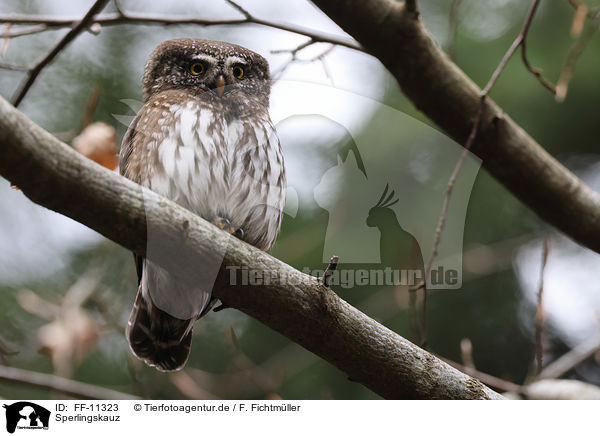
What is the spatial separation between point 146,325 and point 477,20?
1891mm

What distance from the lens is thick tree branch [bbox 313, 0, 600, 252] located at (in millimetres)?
1629

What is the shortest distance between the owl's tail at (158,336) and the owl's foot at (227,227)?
1.35 feet

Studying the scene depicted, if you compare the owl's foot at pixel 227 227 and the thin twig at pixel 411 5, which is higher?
the thin twig at pixel 411 5

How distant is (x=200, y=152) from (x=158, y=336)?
0.67m

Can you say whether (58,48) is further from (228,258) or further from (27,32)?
(228,258)

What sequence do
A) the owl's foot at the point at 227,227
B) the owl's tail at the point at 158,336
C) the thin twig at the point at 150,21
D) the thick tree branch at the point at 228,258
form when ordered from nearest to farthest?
the thick tree branch at the point at 228,258, the thin twig at the point at 150,21, the owl's foot at the point at 227,227, the owl's tail at the point at 158,336

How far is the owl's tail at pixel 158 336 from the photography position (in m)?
2.06

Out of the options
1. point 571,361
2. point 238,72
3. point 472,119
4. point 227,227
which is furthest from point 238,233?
point 571,361

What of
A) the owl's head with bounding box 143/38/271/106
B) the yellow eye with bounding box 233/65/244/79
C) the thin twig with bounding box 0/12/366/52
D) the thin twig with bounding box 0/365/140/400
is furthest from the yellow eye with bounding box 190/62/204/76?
the thin twig with bounding box 0/365/140/400

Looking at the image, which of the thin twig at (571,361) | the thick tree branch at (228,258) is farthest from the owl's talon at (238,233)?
the thin twig at (571,361)

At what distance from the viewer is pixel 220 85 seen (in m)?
1.93

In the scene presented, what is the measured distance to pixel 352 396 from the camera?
2.53 m

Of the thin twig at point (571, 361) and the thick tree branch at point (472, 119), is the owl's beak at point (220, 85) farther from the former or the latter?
the thin twig at point (571, 361)

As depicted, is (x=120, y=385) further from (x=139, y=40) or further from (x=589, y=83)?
(x=589, y=83)
